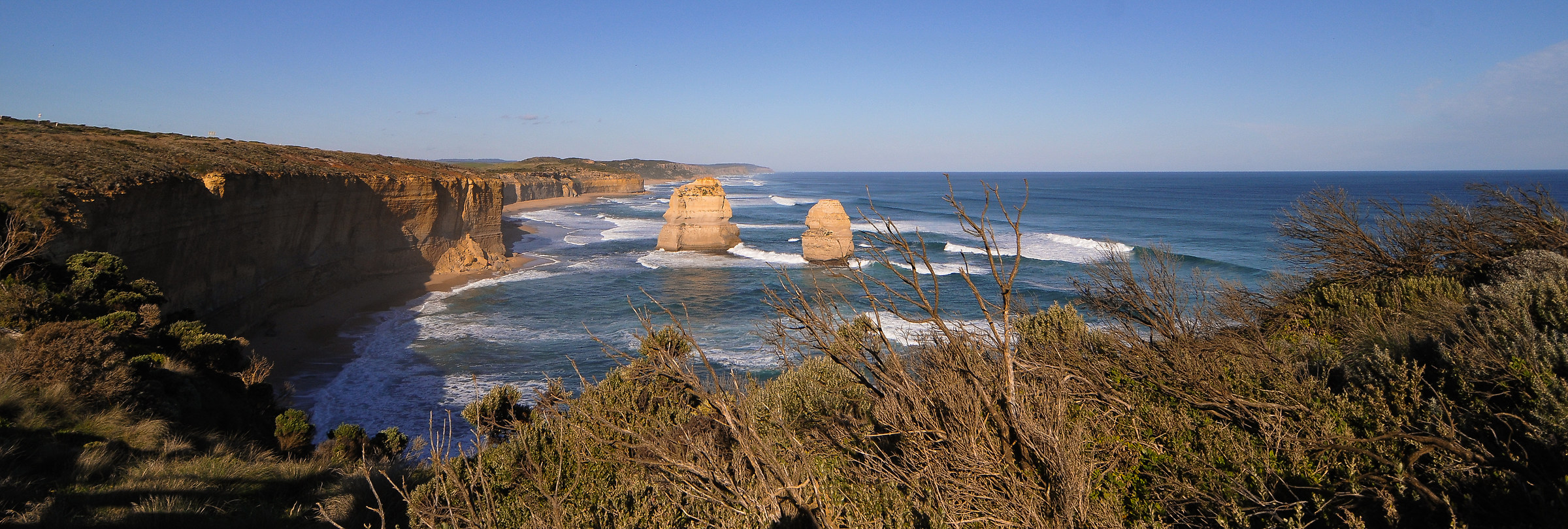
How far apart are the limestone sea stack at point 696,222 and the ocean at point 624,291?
99 cm

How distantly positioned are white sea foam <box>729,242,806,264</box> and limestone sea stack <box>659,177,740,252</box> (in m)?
0.93

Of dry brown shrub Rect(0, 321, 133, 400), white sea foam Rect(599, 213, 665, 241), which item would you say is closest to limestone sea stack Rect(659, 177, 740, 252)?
white sea foam Rect(599, 213, 665, 241)

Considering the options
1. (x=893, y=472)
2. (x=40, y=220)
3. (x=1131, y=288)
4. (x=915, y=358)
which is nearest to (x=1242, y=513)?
(x=893, y=472)

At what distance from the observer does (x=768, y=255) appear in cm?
3562

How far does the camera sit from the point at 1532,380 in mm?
3830

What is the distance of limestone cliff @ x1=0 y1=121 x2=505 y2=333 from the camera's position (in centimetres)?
1337

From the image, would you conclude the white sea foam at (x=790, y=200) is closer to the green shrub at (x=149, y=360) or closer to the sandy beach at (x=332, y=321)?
the sandy beach at (x=332, y=321)

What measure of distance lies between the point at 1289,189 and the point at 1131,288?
372 feet

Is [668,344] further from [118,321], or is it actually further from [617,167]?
[617,167]

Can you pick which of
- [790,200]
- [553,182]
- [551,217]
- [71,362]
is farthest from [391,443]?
[790,200]

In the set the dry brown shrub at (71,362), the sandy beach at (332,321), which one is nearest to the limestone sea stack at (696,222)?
the sandy beach at (332,321)

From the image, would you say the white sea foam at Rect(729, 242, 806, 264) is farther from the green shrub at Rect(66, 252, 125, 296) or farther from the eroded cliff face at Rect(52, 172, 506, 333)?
the green shrub at Rect(66, 252, 125, 296)

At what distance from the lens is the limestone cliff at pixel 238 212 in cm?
1337

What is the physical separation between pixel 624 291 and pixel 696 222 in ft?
39.7
